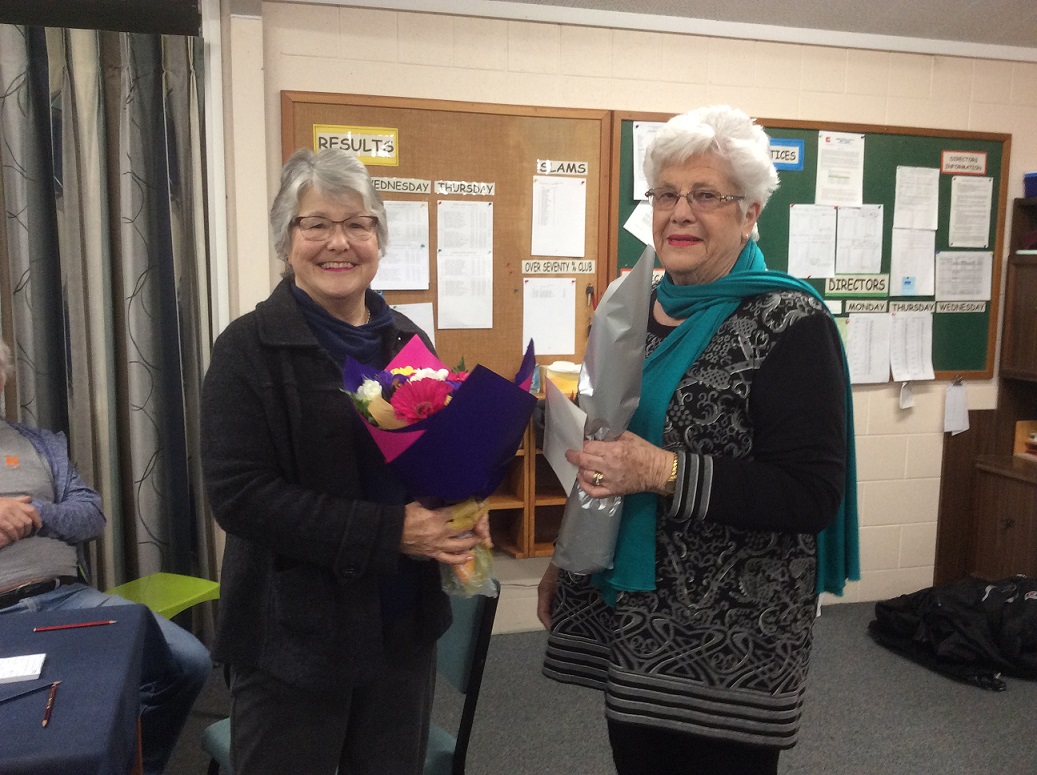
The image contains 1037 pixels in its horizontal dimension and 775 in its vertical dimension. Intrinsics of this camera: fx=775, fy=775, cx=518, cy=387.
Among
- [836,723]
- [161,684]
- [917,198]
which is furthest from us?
[917,198]

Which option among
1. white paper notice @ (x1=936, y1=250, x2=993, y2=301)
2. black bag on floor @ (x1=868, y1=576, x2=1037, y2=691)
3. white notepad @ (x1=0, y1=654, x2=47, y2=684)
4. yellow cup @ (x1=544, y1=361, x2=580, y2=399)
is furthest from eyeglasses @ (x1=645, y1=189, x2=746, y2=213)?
white paper notice @ (x1=936, y1=250, x2=993, y2=301)

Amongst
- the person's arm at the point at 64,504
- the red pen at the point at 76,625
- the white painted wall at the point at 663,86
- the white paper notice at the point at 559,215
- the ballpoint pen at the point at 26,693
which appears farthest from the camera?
the white paper notice at the point at 559,215

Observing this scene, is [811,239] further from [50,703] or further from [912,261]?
[50,703]

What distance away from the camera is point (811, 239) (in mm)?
3197

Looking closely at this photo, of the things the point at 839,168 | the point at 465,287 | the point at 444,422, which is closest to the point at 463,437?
the point at 444,422

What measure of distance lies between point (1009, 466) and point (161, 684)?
3.36m

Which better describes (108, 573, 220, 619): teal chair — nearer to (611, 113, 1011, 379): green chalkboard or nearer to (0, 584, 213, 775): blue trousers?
(0, 584, 213, 775): blue trousers

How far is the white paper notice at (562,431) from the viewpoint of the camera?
1.27 metres

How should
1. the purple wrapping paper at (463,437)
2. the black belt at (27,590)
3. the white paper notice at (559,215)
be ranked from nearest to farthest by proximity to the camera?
the purple wrapping paper at (463,437) < the black belt at (27,590) < the white paper notice at (559,215)

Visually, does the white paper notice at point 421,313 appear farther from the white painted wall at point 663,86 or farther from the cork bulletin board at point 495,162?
the white painted wall at point 663,86

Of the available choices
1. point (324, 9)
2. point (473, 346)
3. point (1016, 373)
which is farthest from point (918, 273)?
point (324, 9)

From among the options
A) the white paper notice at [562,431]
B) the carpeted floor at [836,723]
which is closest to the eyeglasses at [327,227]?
the white paper notice at [562,431]

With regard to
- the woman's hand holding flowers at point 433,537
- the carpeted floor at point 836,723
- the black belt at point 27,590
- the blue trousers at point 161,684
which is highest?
the woman's hand holding flowers at point 433,537

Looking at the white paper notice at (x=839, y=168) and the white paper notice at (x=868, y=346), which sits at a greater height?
the white paper notice at (x=839, y=168)
